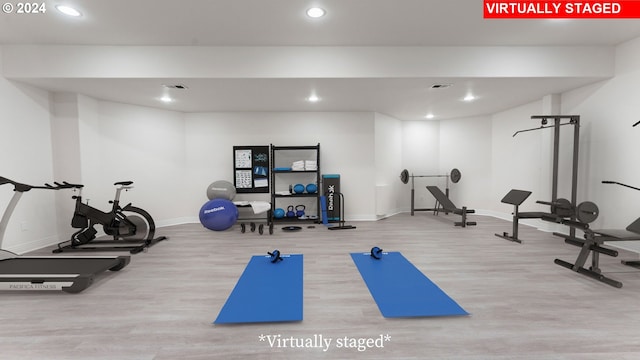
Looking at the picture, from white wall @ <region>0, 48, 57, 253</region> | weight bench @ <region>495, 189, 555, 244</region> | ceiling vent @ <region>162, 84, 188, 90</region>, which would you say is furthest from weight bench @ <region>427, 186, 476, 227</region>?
white wall @ <region>0, 48, 57, 253</region>

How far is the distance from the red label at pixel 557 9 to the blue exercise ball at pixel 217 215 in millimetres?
4761

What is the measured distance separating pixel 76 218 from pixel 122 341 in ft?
10.0

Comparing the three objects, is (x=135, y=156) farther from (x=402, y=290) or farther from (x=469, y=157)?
(x=469, y=157)

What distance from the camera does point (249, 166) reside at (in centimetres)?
613

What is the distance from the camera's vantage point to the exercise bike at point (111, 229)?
4.02 metres

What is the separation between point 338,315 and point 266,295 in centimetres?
74

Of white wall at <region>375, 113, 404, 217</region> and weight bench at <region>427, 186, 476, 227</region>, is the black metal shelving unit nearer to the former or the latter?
white wall at <region>375, 113, 404, 217</region>

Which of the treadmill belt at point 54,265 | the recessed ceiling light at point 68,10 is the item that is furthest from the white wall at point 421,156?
the recessed ceiling light at point 68,10

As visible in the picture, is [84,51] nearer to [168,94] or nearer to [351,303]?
[168,94]

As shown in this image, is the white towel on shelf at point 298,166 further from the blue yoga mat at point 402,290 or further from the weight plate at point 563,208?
the weight plate at point 563,208

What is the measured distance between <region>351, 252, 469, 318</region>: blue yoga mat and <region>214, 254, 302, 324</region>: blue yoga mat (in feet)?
2.44

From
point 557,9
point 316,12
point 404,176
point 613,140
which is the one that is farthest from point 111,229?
point 613,140

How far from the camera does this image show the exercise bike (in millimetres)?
4023

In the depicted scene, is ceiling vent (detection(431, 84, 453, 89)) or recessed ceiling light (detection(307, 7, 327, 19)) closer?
recessed ceiling light (detection(307, 7, 327, 19))
